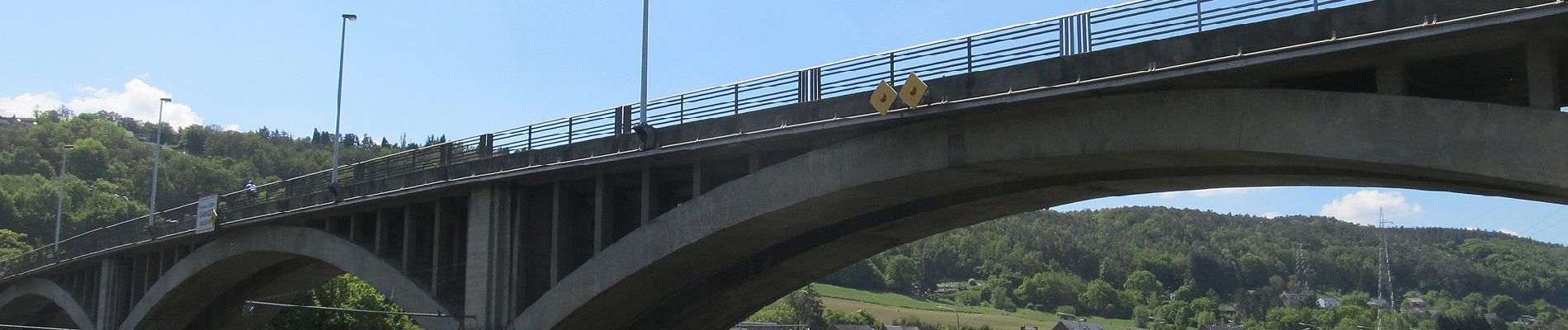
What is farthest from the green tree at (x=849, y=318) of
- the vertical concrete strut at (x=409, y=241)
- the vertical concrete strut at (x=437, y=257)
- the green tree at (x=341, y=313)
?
the vertical concrete strut at (x=437, y=257)

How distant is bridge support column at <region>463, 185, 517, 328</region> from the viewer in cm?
2909

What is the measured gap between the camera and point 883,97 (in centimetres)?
2025

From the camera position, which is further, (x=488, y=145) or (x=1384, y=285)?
(x=1384, y=285)

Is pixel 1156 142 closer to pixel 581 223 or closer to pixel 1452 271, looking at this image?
pixel 581 223

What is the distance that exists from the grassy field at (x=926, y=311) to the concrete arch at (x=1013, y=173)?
10665 cm

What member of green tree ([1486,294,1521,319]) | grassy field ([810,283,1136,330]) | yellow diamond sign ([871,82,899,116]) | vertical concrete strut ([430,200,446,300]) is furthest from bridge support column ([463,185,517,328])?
green tree ([1486,294,1521,319])

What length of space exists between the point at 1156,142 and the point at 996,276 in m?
178

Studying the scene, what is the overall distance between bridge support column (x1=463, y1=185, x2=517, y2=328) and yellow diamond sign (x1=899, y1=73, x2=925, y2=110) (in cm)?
1266

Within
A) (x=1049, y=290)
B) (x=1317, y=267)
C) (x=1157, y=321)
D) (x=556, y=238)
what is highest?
(x=1317, y=267)

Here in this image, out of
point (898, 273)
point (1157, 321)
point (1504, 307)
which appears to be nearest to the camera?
point (1504, 307)

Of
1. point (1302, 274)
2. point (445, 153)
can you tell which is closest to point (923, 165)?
point (445, 153)

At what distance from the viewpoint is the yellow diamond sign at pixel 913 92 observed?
1966cm

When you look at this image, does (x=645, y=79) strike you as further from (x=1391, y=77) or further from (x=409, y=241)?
(x=1391, y=77)

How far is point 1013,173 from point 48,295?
53942 millimetres
